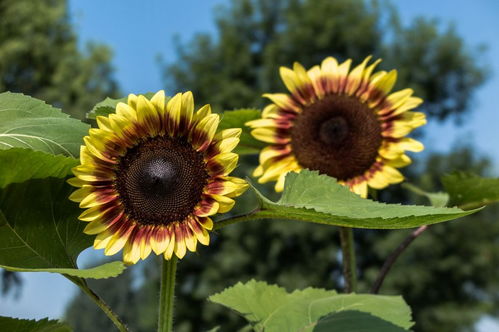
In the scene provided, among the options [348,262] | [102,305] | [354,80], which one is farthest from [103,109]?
[354,80]

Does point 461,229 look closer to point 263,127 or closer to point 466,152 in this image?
point 466,152

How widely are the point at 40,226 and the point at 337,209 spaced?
32 centimetres

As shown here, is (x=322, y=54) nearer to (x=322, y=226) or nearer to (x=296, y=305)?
(x=322, y=226)

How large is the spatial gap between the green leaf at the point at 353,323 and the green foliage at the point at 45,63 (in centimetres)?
1570

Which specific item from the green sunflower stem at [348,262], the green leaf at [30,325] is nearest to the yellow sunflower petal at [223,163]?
the green leaf at [30,325]

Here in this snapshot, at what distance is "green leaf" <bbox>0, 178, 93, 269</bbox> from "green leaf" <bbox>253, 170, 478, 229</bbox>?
210 millimetres

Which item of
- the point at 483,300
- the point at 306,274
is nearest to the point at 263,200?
the point at 306,274

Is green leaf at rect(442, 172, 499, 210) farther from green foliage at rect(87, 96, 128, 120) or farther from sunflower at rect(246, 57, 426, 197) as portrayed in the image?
green foliage at rect(87, 96, 128, 120)

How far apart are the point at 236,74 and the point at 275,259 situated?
501 cm

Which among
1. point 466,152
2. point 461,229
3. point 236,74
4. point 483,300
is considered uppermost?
point 236,74

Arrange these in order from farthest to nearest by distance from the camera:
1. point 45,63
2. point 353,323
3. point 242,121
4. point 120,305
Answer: point 120,305
point 45,63
point 242,121
point 353,323

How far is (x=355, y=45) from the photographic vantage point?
16.8 meters

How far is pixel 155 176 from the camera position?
0.76 m

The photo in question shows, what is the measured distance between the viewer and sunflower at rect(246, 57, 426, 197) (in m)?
1.30
